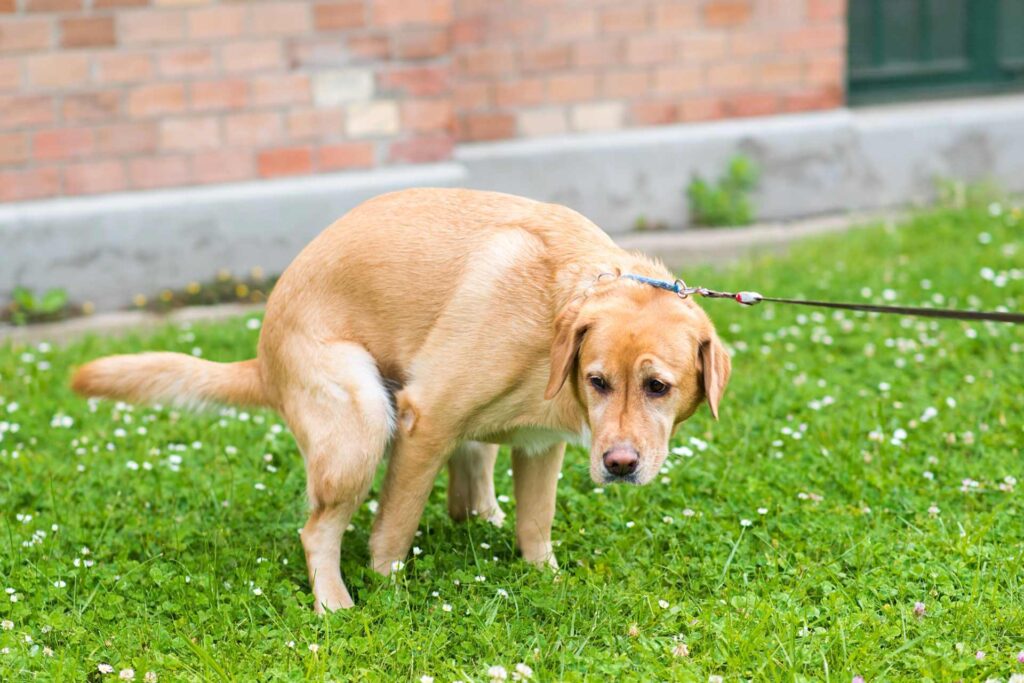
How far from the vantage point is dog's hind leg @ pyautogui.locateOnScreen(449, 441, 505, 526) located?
15.2ft

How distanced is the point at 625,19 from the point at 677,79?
58 cm

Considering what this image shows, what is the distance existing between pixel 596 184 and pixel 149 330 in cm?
335

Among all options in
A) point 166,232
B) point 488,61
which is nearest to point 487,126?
point 488,61

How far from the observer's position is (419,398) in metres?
4.01

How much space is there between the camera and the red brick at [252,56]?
Result: 25.3 ft

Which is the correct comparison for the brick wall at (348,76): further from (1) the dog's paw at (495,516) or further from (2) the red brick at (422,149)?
(1) the dog's paw at (495,516)

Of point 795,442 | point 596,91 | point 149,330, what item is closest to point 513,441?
point 795,442

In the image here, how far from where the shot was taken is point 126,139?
764 centimetres

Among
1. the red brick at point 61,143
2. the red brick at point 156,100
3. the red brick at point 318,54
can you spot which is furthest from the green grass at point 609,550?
the red brick at point 318,54

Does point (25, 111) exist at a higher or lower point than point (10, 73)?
lower

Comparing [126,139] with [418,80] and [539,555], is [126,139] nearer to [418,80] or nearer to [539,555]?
[418,80]

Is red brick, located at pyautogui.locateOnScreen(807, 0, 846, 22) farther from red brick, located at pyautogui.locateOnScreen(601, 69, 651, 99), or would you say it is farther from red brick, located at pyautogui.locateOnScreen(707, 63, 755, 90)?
red brick, located at pyautogui.locateOnScreen(601, 69, 651, 99)

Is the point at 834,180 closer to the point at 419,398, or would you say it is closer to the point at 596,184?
the point at 596,184

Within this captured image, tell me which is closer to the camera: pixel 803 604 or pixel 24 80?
pixel 803 604
